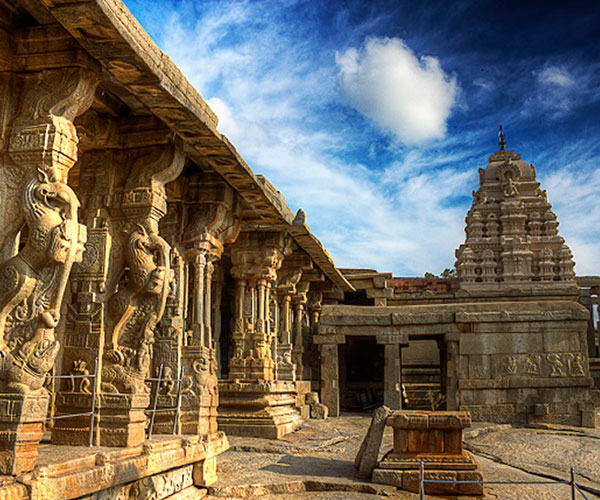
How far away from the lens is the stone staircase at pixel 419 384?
2090 centimetres

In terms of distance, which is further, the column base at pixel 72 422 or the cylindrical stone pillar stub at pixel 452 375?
the cylindrical stone pillar stub at pixel 452 375

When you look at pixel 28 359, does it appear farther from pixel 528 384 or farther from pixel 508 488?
pixel 528 384

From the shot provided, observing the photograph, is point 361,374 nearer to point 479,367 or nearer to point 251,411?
point 479,367

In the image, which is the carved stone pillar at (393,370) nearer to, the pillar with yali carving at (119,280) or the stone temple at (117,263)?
the stone temple at (117,263)

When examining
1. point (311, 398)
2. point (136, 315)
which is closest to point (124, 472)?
point (136, 315)

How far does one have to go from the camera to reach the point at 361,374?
25.4 metres

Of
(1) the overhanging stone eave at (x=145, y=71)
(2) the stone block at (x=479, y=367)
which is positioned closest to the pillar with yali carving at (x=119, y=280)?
(1) the overhanging stone eave at (x=145, y=71)

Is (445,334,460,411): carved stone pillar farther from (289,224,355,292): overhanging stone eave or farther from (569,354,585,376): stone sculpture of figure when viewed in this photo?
(289,224,355,292): overhanging stone eave

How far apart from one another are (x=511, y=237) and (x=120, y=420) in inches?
1377

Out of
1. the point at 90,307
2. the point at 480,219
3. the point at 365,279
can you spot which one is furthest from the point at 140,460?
the point at 480,219

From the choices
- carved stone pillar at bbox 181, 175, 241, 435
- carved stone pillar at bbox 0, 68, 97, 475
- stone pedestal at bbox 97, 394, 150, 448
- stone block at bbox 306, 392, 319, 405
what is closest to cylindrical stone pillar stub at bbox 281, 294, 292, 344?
stone block at bbox 306, 392, 319, 405

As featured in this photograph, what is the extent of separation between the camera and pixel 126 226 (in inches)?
263

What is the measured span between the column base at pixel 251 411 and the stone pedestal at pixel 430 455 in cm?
415

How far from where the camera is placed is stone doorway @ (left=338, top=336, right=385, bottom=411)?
21.5 meters
